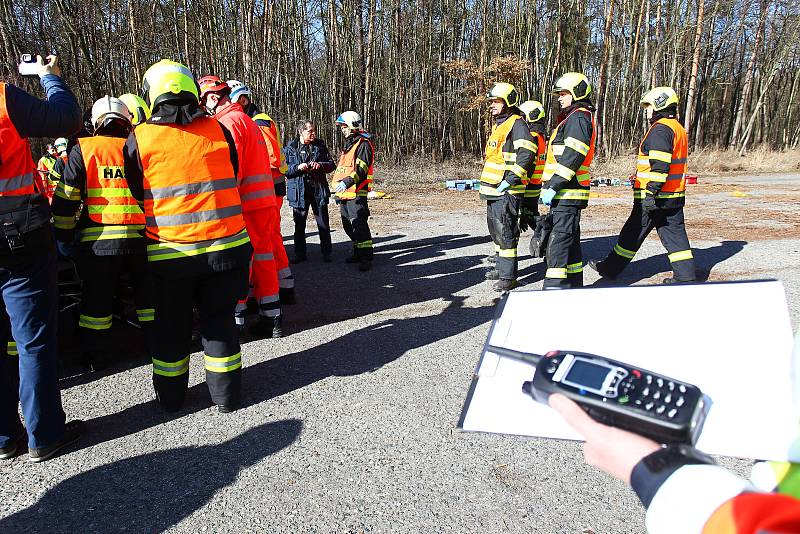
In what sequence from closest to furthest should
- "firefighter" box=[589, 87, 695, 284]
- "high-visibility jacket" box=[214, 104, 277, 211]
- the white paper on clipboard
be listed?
the white paper on clipboard, "high-visibility jacket" box=[214, 104, 277, 211], "firefighter" box=[589, 87, 695, 284]

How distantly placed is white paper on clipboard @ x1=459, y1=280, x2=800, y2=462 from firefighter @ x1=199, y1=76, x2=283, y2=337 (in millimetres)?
3338

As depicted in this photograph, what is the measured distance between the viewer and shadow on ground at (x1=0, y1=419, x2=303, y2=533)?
8.30 ft

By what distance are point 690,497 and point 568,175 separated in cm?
481

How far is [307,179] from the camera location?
763 centimetres

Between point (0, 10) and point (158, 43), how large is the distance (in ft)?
11.6

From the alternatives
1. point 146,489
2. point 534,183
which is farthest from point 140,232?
point 534,183

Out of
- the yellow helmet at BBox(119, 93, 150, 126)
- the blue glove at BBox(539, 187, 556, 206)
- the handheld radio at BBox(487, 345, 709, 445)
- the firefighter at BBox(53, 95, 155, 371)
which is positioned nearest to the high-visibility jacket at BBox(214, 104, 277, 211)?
the yellow helmet at BBox(119, 93, 150, 126)

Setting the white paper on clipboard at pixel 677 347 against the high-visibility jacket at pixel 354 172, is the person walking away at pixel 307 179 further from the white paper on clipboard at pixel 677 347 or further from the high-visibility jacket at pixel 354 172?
the white paper on clipboard at pixel 677 347

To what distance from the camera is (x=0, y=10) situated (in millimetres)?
12570

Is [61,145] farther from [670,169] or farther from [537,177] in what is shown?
[670,169]

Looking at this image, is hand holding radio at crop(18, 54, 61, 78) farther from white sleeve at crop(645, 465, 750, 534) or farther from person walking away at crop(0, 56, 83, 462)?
white sleeve at crop(645, 465, 750, 534)

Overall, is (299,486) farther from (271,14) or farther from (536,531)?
(271,14)

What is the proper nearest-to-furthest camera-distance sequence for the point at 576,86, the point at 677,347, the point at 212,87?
the point at 677,347 < the point at 212,87 < the point at 576,86

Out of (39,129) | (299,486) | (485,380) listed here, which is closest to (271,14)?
(39,129)
